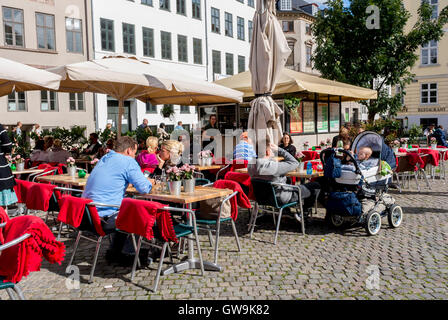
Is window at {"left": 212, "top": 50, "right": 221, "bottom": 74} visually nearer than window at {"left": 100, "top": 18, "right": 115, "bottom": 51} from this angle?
No

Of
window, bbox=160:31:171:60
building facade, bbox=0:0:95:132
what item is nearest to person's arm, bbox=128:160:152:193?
building facade, bbox=0:0:95:132

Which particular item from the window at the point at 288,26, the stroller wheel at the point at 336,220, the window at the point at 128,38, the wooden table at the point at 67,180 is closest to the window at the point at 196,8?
the window at the point at 128,38

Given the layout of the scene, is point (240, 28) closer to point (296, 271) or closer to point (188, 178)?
point (188, 178)

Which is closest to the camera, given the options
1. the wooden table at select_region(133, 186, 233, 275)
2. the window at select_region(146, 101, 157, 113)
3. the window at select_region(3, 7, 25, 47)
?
the wooden table at select_region(133, 186, 233, 275)

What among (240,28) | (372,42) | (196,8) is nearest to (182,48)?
(196,8)

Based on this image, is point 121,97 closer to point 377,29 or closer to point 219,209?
point 219,209

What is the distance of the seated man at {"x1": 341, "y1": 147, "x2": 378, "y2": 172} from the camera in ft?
21.5

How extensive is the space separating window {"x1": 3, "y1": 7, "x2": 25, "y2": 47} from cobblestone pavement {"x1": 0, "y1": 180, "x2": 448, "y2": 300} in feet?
63.9

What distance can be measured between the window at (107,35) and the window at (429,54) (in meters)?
29.2

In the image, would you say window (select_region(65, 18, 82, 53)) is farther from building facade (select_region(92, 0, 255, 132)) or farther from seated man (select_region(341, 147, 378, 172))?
seated man (select_region(341, 147, 378, 172))

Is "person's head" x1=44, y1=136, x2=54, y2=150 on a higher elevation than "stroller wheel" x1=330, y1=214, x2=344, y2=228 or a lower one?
higher

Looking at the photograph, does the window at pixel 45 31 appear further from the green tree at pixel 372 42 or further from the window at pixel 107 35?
the green tree at pixel 372 42

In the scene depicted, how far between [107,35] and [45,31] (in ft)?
11.7

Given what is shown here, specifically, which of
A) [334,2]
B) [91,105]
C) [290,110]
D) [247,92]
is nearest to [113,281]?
[247,92]
